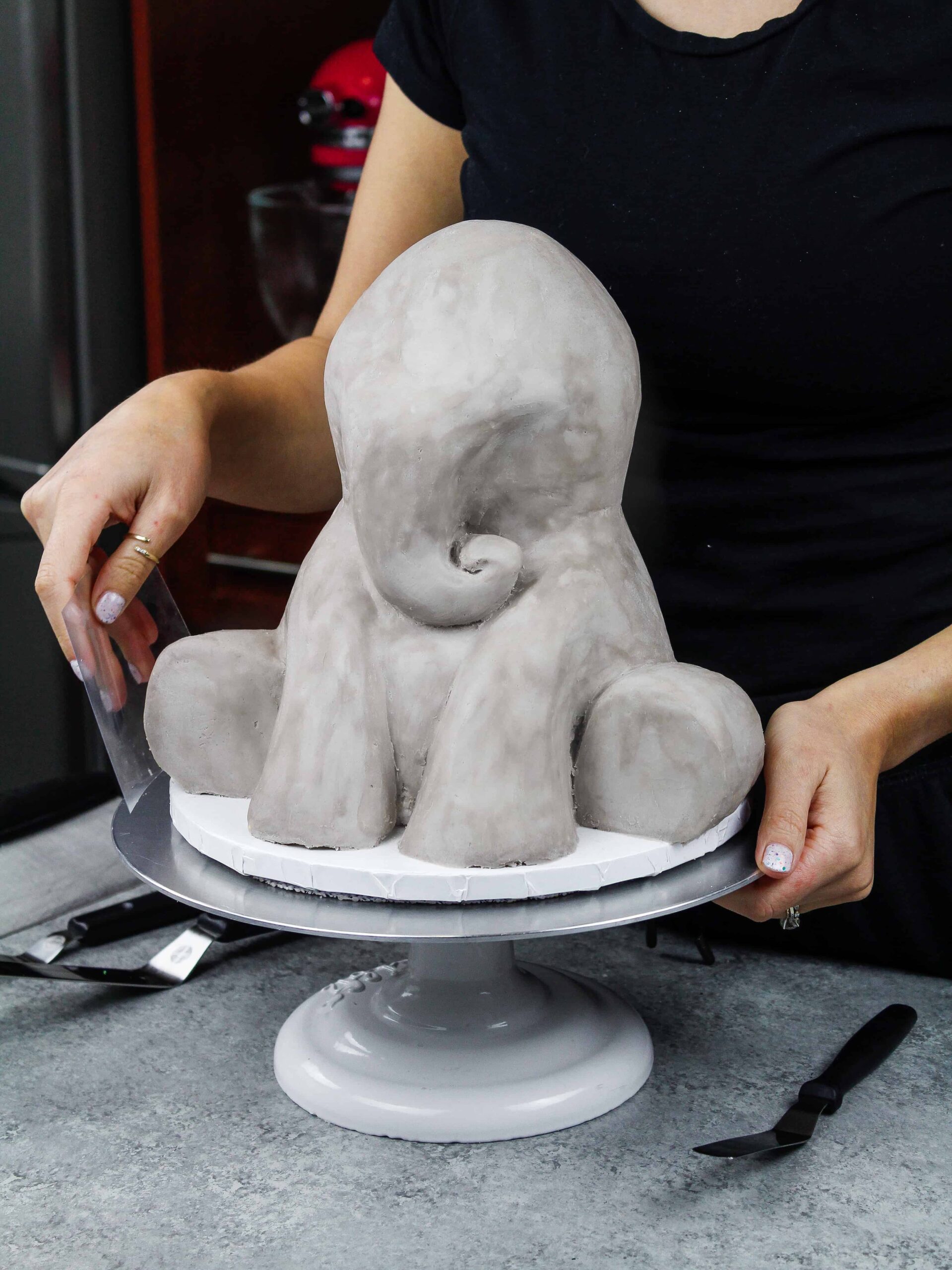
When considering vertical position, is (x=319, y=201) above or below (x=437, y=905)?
above

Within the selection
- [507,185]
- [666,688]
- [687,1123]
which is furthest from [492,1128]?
[507,185]

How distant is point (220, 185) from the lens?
144cm

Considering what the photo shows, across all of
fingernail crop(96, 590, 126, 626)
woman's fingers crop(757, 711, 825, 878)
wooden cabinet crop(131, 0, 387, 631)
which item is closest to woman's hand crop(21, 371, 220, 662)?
fingernail crop(96, 590, 126, 626)

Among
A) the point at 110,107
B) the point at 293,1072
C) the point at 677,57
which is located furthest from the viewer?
the point at 110,107

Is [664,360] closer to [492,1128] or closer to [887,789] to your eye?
[887,789]

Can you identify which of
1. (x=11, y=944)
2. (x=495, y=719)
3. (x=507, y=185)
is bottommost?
(x=11, y=944)

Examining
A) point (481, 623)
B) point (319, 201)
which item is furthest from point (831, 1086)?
point (319, 201)

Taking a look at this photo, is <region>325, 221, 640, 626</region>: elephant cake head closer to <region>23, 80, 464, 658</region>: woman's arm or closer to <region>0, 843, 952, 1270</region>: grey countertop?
<region>23, 80, 464, 658</region>: woman's arm

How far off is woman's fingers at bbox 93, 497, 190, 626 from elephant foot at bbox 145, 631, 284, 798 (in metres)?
0.04

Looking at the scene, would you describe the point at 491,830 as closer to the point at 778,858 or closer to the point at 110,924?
the point at 778,858

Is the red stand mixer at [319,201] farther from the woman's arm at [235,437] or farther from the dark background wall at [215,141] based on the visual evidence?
the woman's arm at [235,437]

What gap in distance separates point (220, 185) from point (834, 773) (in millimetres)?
1062

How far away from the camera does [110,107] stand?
4.46ft

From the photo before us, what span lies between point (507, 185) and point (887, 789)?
17.2 inches
